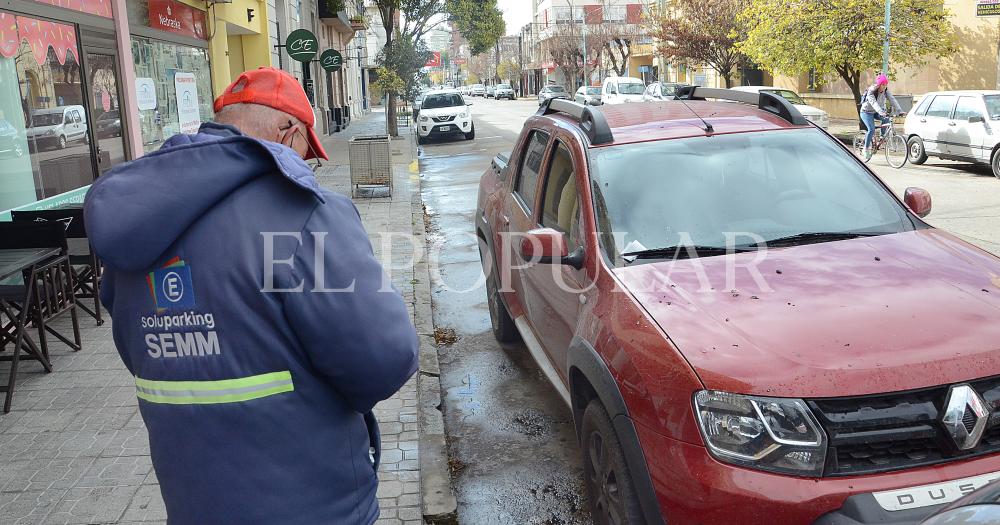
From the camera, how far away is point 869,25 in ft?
71.8

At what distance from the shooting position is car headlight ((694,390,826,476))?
256 cm

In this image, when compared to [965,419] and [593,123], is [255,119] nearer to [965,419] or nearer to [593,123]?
[965,419]

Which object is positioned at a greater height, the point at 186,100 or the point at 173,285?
the point at 186,100

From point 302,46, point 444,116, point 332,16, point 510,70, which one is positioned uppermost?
point 332,16

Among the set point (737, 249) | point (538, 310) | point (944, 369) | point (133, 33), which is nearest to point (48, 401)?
point (538, 310)

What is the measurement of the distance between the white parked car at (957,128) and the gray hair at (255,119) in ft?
50.5

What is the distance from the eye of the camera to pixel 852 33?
22156mm

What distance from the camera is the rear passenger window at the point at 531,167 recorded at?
5.08 meters

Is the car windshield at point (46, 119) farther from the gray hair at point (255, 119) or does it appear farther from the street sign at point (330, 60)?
the street sign at point (330, 60)

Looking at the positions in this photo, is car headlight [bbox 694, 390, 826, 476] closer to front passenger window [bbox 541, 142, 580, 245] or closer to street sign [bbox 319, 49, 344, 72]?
front passenger window [bbox 541, 142, 580, 245]

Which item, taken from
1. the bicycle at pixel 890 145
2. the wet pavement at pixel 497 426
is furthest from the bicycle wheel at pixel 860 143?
the wet pavement at pixel 497 426

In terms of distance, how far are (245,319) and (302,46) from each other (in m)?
17.4

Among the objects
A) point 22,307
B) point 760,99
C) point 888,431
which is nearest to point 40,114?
point 22,307

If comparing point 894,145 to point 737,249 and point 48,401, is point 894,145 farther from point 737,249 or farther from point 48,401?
point 48,401
